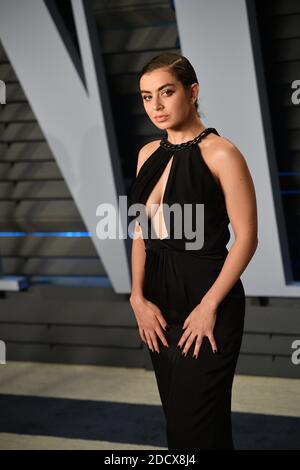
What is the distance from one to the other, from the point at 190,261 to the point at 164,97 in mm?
466

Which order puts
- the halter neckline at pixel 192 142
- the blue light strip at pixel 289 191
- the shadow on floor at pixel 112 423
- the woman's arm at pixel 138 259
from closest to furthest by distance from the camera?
the halter neckline at pixel 192 142 → the woman's arm at pixel 138 259 → the shadow on floor at pixel 112 423 → the blue light strip at pixel 289 191

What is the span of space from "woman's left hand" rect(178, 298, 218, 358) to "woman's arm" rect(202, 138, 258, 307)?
0.08 feet

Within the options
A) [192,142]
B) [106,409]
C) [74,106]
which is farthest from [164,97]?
[74,106]

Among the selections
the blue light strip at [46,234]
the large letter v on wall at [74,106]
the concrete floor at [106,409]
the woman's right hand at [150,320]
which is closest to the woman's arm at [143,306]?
the woman's right hand at [150,320]

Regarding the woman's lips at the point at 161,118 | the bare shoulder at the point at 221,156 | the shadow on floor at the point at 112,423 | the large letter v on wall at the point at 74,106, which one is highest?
the large letter v on wall at the point at 74,106

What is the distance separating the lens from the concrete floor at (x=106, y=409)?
3.46 metres

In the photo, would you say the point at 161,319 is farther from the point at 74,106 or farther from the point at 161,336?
the point at 74,106

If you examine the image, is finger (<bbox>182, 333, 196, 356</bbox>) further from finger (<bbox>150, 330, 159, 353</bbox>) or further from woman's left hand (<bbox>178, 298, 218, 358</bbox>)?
finger (<bbox>150, 330, 159, 353</bbox>)

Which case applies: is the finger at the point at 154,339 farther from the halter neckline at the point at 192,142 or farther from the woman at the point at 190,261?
the halter neckline at the point at 192,142

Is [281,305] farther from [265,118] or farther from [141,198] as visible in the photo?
[141,198]

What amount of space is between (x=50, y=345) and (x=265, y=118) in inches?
86.4

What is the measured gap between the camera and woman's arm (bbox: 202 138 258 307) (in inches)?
71.9

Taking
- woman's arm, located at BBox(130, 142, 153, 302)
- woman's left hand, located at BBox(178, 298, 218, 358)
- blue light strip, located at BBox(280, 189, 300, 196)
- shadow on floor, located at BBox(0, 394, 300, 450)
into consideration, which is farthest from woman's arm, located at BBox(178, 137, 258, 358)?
blue light strip, located at BBox(280, 189, 300, 196)

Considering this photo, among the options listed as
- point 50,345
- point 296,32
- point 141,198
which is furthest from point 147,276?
point 50,345
